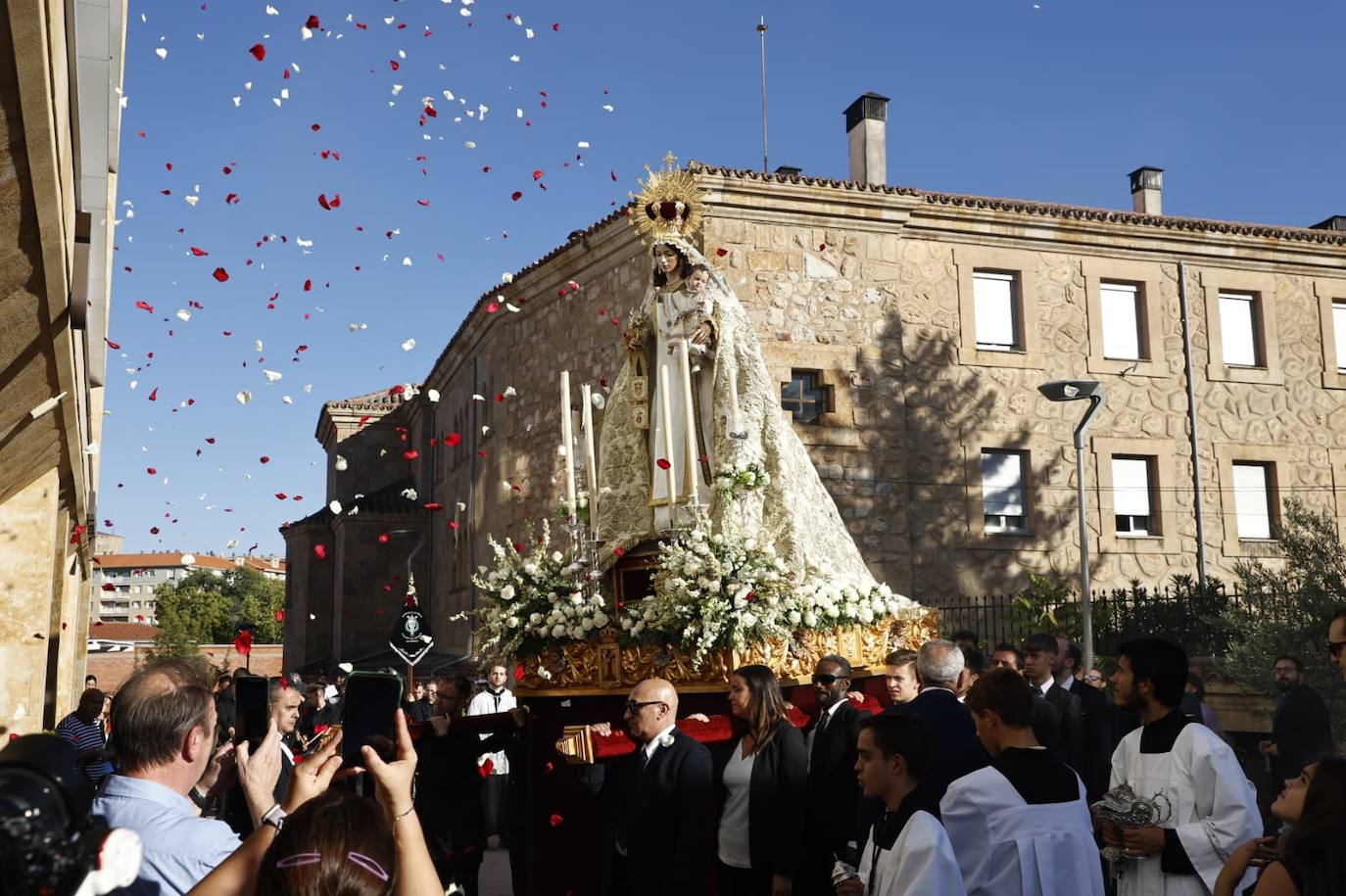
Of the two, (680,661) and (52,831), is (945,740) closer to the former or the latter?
(680,661)

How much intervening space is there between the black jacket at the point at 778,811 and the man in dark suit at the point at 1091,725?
7.06ft

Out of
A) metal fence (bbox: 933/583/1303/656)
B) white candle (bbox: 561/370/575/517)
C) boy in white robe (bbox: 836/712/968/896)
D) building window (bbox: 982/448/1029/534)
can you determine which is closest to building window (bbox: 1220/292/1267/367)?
building window (bbox: 982/448/1029/534)

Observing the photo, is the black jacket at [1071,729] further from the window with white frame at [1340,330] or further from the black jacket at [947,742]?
the window with white frame at [1340,330]

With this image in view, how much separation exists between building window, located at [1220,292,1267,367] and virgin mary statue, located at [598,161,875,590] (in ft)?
56.3

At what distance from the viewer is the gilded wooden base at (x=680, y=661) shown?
22.9 feet

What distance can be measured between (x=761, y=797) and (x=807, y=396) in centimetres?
1457

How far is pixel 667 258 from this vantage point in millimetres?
8508

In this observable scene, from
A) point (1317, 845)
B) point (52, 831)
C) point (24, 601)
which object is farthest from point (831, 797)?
point (24, 601)

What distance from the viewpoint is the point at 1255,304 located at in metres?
23.3

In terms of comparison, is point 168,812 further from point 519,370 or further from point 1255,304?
point 1255,304

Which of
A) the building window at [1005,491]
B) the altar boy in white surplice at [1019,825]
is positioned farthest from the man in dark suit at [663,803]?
the building window at [1005,491]

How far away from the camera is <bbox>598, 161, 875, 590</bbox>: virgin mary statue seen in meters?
7.90

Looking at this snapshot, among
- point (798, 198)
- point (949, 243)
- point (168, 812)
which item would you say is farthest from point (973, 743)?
point (949, 243)

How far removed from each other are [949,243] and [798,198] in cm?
312
